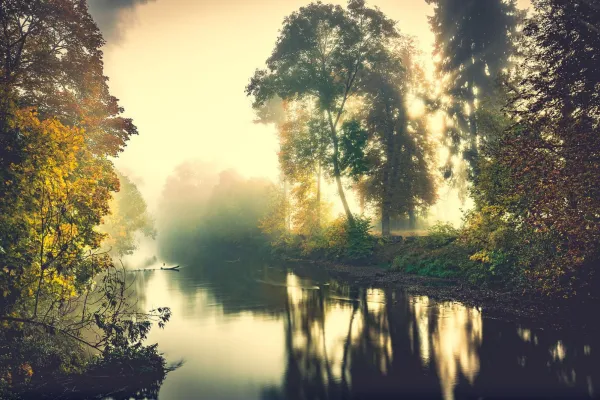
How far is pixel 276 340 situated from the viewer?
1583 centimetres

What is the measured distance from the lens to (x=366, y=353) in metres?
13.6

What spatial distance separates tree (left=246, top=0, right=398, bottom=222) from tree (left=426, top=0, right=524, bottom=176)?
529 centimetres

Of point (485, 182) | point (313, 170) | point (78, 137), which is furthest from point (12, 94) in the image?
point (313, 170)

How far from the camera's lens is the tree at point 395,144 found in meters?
39.2

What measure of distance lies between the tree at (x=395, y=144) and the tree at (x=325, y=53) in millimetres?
2557

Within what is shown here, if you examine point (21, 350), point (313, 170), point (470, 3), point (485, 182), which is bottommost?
point (21, 350)

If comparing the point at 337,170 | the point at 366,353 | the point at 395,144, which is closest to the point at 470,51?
the point at 395,144

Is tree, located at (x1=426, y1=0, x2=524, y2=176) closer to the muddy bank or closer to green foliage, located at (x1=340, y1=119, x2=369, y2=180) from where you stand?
green foliage, located at (x1=340, y1=119, x2=369, y2=180)

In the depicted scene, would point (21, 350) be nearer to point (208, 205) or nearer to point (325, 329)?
point (325, 329)

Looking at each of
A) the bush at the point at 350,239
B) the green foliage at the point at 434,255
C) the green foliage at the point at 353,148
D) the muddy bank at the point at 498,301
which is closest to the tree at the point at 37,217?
the muddy bank at the point at 498,301

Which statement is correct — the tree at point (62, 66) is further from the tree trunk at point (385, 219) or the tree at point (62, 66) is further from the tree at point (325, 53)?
the tree trunk at point (385, 219)

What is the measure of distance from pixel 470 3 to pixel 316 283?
28342mm

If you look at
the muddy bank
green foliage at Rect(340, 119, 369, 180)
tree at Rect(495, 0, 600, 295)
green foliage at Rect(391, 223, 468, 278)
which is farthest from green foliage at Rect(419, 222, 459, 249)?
tree at Rect(495, 0, 600, 295)

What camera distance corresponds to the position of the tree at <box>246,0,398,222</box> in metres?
37.3
